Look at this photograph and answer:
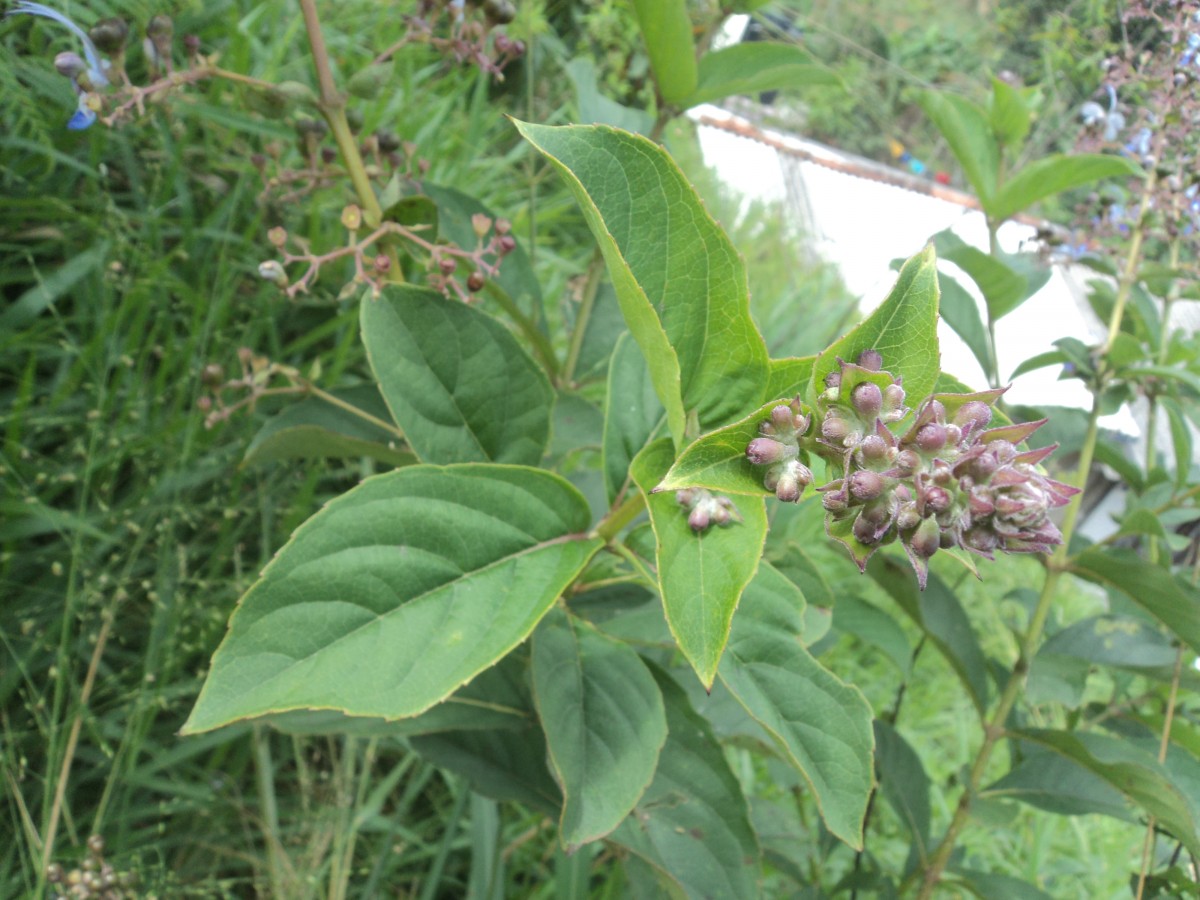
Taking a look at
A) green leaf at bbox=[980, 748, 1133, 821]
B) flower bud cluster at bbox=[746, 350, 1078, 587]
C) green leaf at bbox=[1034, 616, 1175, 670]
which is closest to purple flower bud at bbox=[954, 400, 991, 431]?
flower bud cluster at bbox=[746, 350, 1078, 587]

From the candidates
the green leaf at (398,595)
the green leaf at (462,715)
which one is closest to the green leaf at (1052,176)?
the green leaf at (398,595)

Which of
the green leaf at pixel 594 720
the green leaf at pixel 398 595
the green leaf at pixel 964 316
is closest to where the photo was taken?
the green leaf at pixel 398 595

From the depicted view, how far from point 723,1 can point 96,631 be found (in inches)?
54.8

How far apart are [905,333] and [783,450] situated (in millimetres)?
123

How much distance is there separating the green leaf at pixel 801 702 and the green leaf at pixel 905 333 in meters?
0.27

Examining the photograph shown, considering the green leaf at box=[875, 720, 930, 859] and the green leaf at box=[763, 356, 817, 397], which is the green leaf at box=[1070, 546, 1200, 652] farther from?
the green leaf at box=[763, 356, 817, 397]

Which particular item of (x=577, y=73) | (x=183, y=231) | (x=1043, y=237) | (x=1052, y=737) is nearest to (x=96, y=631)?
(x=183, y=231)

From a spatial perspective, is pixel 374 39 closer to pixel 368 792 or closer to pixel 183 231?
pixel 183 231

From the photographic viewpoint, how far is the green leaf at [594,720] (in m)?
0.76

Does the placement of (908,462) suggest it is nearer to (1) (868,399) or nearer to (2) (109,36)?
(1) (868,399)

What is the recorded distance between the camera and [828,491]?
0.57 meters

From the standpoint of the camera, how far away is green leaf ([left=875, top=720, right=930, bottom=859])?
123 cm

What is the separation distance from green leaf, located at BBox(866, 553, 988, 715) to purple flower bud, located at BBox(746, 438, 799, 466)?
61 cm

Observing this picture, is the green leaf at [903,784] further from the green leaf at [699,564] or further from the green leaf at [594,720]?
the green leaf at [699,564]
